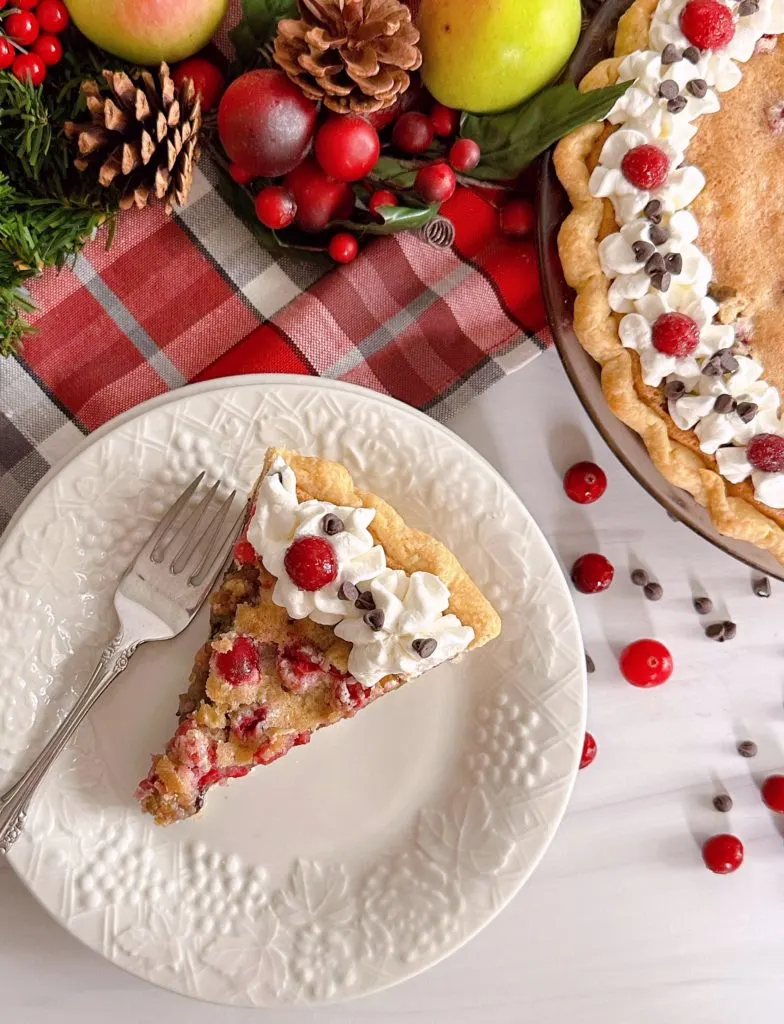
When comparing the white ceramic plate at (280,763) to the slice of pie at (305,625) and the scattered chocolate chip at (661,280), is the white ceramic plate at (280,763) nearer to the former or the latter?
the slice of pie at (305,625)

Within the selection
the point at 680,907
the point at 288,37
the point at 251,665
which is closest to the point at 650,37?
the point at 288,37

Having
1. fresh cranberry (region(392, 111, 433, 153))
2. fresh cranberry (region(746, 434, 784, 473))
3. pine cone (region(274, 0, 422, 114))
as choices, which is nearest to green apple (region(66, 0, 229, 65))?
pine cone (region(274, 0, 422, 114))

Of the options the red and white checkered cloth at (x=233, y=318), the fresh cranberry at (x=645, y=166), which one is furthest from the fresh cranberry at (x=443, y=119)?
the fresh cranberry at (x=645, y=166)

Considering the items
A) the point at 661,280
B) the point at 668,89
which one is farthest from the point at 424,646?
the point at 668,89

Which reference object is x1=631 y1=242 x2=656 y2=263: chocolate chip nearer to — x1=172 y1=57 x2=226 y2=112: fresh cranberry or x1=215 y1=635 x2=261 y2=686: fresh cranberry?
x1=172 y1=57 x2=226 y2=112: fresh cranberry

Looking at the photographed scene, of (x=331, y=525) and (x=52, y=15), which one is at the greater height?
(x=52, y=15)

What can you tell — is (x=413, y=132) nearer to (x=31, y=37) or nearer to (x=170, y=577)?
(x=31, y=37)
